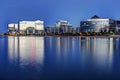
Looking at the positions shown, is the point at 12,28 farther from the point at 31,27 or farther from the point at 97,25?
the point at 97,25

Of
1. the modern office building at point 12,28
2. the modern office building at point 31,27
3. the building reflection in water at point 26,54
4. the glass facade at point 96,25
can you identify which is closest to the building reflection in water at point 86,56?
the building reflection in water at point 26,54

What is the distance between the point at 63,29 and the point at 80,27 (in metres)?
10.8

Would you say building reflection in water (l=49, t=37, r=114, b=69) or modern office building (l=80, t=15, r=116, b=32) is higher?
modern office building (l=80, t=15, r=116, b=32)

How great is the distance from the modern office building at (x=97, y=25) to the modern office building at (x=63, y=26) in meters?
10.8

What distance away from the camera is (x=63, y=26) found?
440 feet

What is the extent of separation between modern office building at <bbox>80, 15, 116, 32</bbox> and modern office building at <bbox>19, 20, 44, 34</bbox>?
25.1 metres

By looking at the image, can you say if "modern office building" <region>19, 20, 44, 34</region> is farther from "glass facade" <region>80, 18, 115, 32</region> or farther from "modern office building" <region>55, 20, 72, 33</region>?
"glass facade" <region>80, 18, 115, 32</region>

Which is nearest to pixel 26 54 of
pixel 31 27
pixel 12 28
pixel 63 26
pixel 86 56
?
pixel 86 56

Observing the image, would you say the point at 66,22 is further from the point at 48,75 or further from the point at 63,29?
the point at 48,75

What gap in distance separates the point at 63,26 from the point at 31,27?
1877 centimetres

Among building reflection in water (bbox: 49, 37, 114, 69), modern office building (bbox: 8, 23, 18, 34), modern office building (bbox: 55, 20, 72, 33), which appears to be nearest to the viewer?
building reflection in water (bbox: 49, 37, 114, 69)

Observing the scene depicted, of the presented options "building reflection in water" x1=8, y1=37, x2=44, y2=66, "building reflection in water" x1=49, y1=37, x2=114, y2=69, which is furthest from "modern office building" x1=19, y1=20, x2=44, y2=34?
"building reflection in water" x1=49, y1=37, x2=114, y2=69

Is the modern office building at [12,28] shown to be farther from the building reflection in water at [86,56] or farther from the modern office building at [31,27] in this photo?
the building reflection in water at [86,56]

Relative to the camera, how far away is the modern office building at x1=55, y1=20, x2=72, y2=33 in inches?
5207
